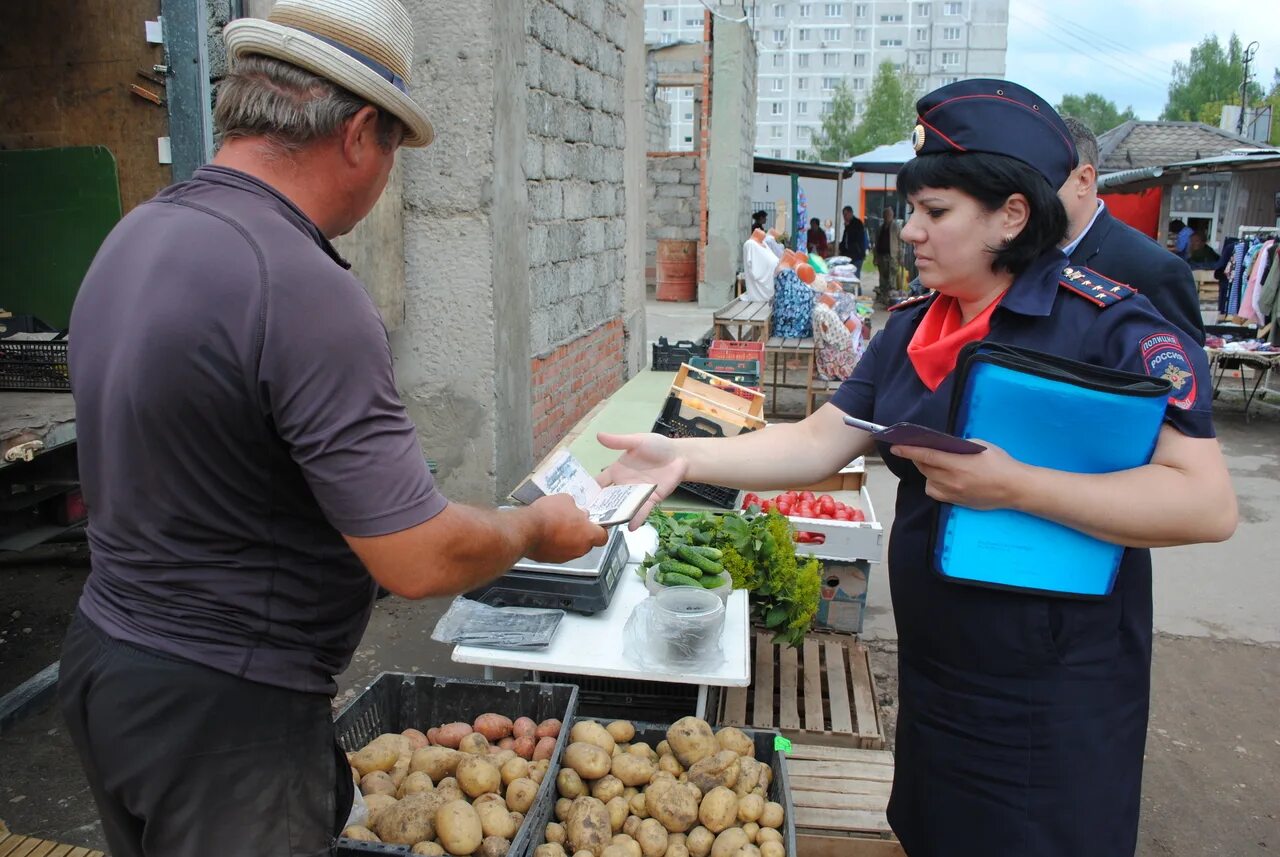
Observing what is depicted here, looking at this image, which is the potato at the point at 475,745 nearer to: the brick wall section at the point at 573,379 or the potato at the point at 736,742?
the potato at the point at 736,742

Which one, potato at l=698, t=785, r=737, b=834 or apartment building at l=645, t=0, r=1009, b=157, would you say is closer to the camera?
potato at l=698, t=785, r=737, b=834

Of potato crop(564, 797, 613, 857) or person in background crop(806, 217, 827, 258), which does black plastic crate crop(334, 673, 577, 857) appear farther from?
Answer: person in background crop(806, 217, 827, 258)

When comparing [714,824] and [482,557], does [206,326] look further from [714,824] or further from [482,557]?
[714,824]

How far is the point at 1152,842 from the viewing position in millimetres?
3270

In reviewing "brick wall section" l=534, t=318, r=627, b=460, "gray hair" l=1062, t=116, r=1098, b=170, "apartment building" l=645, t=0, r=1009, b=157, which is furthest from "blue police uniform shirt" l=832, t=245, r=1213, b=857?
"apartment building" l=645, t=0, r=1009, b=157

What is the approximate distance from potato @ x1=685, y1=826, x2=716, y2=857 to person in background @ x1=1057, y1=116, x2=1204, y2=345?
2.01 meters

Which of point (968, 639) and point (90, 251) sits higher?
point (90, 251)

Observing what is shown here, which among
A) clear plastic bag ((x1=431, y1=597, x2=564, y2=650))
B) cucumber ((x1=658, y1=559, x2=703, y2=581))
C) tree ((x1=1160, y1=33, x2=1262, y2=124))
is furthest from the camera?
tree ((x1=1160, y1=33, x2=1262, y2=124))

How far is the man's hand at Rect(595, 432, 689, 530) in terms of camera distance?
2297 mm

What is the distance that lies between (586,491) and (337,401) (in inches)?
41.2

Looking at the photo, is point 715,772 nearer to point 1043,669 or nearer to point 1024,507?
point 1043,669

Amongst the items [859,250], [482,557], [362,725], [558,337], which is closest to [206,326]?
[482,557]

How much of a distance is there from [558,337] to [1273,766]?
4.02 metres

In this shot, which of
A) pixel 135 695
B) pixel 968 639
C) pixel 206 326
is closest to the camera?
pixel 206 326
